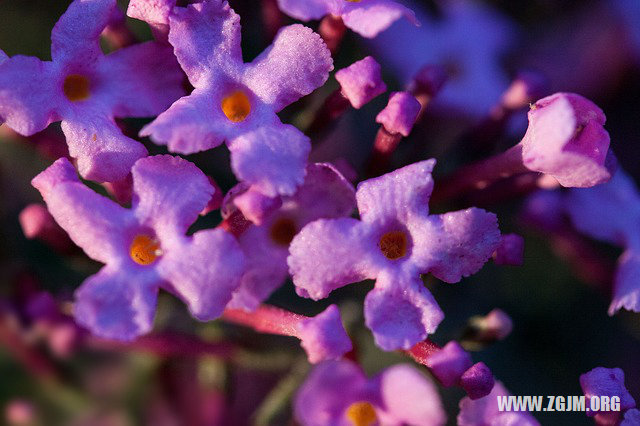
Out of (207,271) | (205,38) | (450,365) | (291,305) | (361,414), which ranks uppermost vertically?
(205,38)

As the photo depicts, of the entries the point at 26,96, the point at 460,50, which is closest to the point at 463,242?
the point at 26,96

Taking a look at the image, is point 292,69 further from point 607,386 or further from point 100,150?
point 607,386

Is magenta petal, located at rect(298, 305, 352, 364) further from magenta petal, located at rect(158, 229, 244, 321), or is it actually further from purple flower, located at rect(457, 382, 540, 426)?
purple flower, located at rect(457, 382, 540, 426)

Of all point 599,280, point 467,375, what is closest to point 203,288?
point 467,375

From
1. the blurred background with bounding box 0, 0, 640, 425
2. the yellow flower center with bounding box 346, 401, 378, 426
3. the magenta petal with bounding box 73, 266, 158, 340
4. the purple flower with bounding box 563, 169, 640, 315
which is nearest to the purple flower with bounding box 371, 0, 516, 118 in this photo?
the blurred background with bounding box 0, 0, 640, 425

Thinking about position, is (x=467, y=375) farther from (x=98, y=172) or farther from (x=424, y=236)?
(x=98, y=172)

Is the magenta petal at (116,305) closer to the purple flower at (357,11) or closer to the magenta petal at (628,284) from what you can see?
the purple flower at (357,11)

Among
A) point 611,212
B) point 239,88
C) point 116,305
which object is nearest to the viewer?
point 116,305
